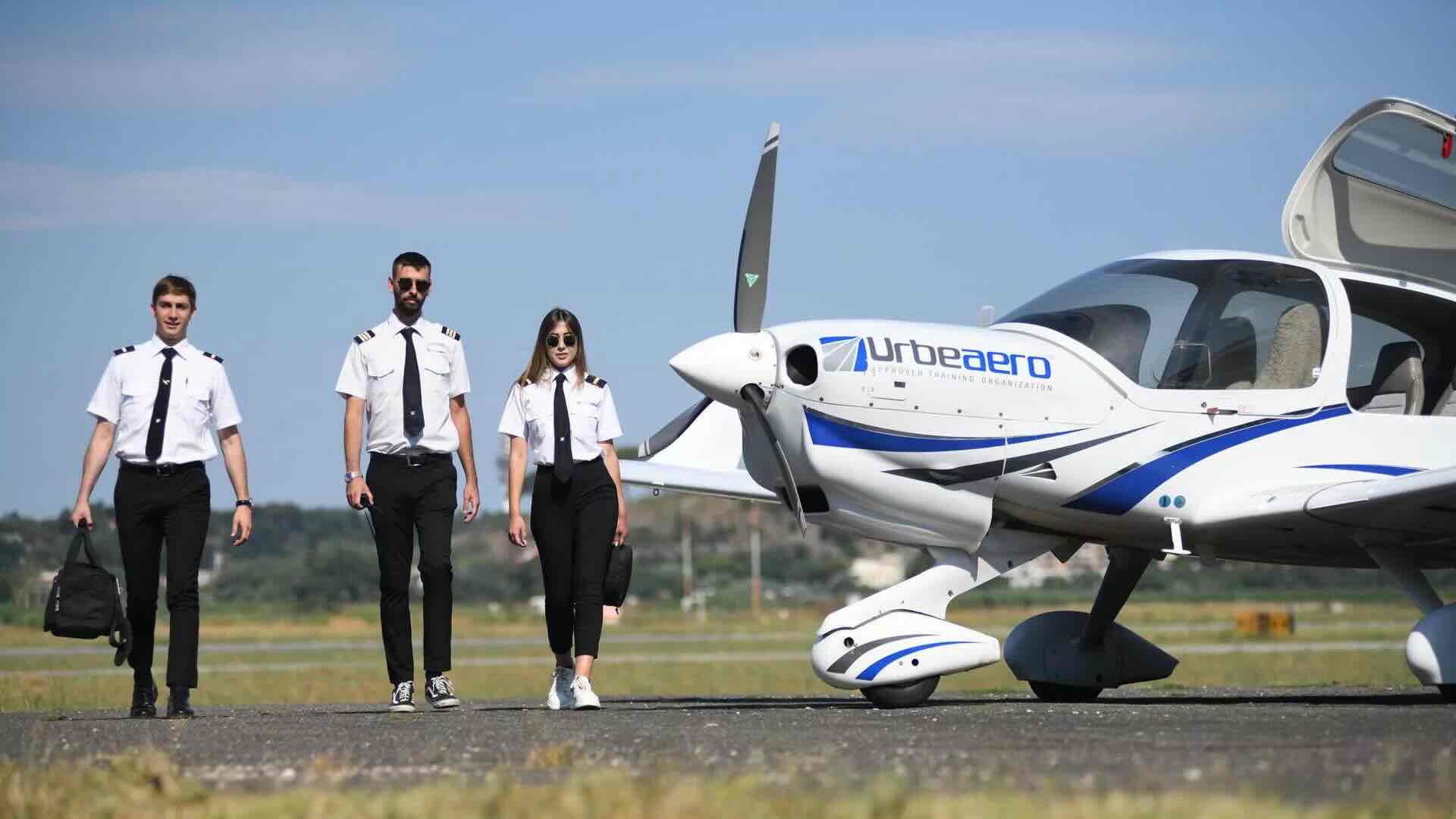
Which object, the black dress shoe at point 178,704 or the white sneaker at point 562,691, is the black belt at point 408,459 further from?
the black dress shoe at point 178,704

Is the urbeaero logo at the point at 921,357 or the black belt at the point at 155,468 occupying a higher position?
the urbeaero logo at the point at 921,357

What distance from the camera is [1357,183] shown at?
38.5 ft

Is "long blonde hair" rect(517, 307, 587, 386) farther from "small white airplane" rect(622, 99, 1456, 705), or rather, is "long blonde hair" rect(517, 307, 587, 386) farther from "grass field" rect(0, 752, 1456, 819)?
"grass field" rect(0, 752, 1456, 819)

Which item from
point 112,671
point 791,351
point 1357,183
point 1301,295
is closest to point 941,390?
point 791,351

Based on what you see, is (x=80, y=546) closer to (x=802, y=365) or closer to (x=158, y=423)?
(x=158, y=423)

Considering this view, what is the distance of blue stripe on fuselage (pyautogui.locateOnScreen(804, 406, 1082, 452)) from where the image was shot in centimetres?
1005

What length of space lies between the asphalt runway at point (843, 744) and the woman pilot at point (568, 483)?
458 mm

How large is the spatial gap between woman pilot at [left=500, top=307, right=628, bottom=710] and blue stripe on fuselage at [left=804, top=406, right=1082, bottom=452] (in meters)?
1.15

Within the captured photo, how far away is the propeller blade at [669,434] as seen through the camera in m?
11.0

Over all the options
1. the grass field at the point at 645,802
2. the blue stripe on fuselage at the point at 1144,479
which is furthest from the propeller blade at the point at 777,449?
the grass field at the point at 645,802

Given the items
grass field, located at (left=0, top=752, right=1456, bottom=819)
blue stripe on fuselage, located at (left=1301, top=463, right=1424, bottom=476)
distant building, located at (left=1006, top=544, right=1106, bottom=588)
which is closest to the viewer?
grass field, located at (left=0, top=752, right=1456, bottom=819)

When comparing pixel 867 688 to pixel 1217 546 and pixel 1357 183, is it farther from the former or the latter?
pixel 1357 183

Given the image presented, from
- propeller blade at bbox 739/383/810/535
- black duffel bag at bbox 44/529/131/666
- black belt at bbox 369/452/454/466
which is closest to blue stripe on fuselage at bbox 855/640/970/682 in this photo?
propeller blade at bbox 739/383/810/535

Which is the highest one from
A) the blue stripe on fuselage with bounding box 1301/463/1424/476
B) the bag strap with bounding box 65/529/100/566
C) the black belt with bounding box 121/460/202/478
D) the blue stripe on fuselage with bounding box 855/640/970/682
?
the black belt with bounding box 121/460/202/478
